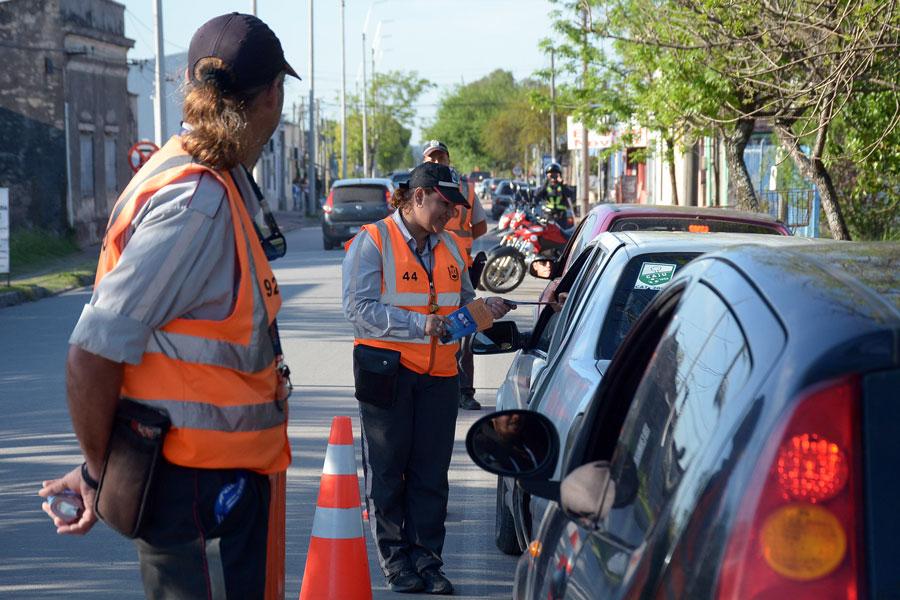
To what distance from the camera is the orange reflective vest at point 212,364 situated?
281 centimetres

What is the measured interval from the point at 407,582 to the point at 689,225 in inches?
135

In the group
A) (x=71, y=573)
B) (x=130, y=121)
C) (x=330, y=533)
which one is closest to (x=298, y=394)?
(x=71, y=573)

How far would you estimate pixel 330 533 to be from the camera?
A: 16.5 feet

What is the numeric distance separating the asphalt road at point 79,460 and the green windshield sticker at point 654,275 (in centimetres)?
154

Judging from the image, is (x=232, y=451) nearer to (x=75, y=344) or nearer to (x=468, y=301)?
(x=75, y=344)

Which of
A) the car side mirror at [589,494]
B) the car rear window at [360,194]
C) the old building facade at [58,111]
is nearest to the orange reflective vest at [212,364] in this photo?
the car side mirror at [589,494]

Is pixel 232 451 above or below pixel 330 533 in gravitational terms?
above

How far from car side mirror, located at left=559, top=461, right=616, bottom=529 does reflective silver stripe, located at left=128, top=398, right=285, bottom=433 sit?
731 mm

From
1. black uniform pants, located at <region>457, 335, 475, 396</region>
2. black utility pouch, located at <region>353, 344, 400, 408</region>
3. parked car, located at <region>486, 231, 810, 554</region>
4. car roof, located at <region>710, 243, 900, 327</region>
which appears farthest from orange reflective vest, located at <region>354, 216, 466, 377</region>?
black uniform pants, located at <region>457, 335, 475, 396</region>

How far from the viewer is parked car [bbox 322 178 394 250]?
30.8 m

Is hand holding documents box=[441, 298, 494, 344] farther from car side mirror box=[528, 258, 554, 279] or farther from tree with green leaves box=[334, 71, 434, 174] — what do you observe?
tree with green leaves box=[334, 71, 434, 174]

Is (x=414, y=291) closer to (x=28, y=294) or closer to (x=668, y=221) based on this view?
(x=668, y=221)

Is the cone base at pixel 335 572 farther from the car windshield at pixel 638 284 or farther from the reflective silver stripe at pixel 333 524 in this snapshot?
the car windshield at pixel 638 284

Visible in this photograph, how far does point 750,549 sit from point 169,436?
1545 mm
